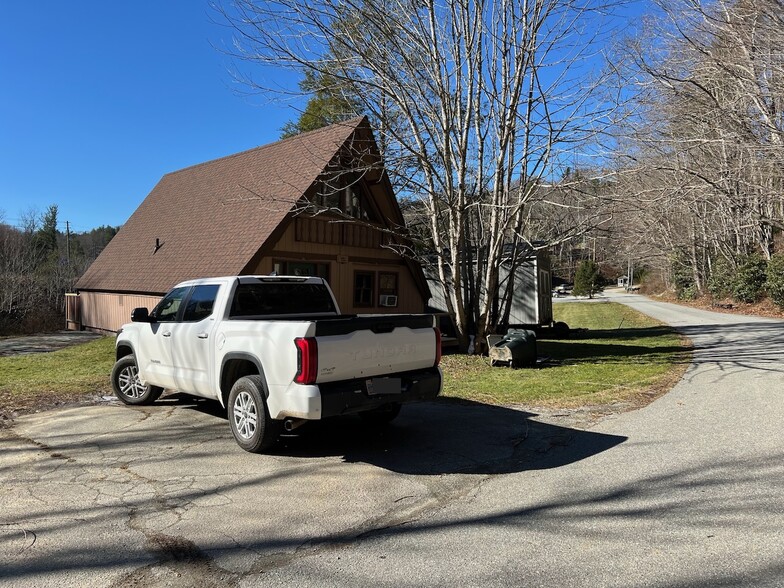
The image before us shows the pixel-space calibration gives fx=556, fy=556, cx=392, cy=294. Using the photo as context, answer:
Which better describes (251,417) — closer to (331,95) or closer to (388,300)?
(331,95)

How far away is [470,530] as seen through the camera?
13.0ft

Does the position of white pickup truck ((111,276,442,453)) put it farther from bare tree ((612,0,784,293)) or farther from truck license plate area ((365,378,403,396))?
bare tree ((612,0,784,293))

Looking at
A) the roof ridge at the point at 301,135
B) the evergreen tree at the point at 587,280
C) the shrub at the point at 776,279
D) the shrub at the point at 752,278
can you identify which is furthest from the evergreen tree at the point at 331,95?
the evergreen tree at the point at 587,280

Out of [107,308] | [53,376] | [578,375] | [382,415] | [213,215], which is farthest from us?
[107,308]

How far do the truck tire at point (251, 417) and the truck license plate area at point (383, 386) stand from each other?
1.00m

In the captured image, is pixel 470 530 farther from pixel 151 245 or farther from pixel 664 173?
pixel 151 245

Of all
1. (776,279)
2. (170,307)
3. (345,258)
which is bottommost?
(170,307)

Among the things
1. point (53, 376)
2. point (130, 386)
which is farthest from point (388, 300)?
point (130, 386)

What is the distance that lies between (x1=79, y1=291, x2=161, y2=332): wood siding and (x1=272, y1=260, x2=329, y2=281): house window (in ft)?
16.1

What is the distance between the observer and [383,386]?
5754mm

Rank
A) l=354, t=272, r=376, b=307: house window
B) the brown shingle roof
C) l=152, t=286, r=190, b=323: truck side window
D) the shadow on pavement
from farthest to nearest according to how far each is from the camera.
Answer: l=354, t=272, r=376, b=307: house window
the brown shingle roof
l=152, t=286, r=190, b=323: truck side window
the shadow on pavement

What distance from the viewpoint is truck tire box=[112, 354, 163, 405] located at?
8.34 m

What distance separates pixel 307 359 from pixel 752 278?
36715mm

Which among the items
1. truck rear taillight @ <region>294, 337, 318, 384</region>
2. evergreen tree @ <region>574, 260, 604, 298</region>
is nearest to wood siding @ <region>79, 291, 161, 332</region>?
truck rear taillight @ <region>294, 337, 318, 384</region>
